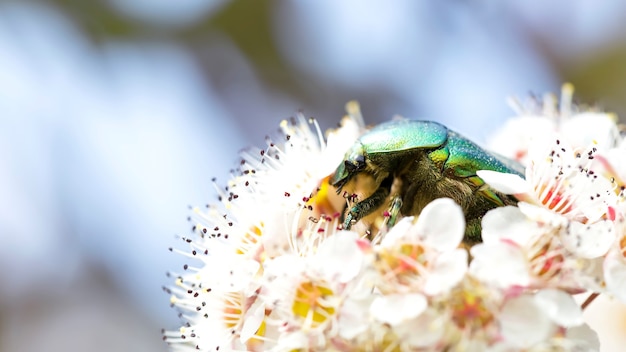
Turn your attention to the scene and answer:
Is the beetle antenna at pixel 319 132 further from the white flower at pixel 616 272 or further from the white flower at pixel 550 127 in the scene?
the white flower at pixel 616 272

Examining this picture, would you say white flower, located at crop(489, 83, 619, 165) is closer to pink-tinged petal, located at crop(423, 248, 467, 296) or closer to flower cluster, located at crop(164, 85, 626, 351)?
flower cluster, located at crop(164, 85, 626, 351)

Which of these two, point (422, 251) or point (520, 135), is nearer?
point (422, 251)

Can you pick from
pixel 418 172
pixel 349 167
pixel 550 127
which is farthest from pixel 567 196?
pixel 550 127

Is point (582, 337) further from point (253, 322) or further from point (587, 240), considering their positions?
point (253, 322)

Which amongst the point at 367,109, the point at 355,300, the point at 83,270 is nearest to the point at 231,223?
the point at 355,300

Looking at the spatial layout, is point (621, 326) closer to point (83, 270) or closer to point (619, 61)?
point (619, 61)

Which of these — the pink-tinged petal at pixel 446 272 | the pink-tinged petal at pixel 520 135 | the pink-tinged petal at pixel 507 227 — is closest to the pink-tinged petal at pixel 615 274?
the pink-tinged petal at pixel 507 227
